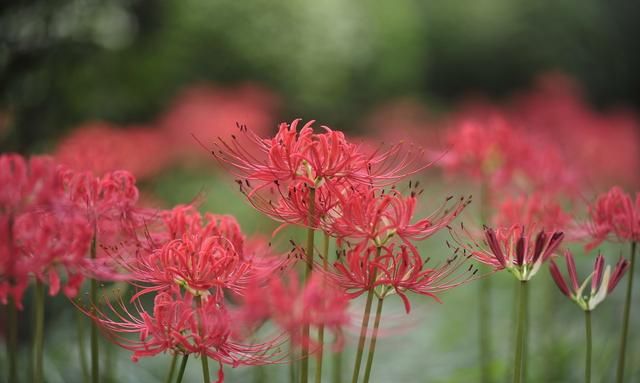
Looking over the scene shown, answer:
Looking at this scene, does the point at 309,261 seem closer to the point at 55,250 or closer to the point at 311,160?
the point at 311,160

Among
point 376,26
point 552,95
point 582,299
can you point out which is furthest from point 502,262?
point 376,26

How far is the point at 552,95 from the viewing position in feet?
27.7

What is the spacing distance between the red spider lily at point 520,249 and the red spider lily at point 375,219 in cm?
13

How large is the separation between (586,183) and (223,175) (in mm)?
2477

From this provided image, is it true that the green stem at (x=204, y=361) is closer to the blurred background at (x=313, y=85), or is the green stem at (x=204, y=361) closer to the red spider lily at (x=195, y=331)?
the red spider lily at (x=195, y=331)

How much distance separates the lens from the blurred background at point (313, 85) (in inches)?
137

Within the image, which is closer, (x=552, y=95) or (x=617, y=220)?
(x=617, y=220)

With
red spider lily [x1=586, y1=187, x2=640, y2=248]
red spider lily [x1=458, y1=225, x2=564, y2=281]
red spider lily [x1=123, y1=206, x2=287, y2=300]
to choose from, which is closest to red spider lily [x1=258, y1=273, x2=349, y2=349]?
red spider lily [x1=123, y1=206, x2=287, y2=300]

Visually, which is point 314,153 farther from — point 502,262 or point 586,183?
point 586,183

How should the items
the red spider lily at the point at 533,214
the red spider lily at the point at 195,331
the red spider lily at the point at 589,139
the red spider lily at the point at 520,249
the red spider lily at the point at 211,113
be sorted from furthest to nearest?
1. the red spider lily at the point at 211,113
2. the red spider lily at the point at 589,139
3. the red spider lily at the point at 533,214
4. the red spider lily at the point at 520,249
5. the red spider lily at the point at 195,331

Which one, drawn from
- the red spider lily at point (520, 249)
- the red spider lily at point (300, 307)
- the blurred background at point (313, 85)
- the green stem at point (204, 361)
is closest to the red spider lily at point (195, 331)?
the green stem at point (204, 361)

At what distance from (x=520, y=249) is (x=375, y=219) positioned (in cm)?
32

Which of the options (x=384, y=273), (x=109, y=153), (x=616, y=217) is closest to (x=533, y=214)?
(x=616, y=217)

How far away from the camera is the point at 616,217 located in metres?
1.79
